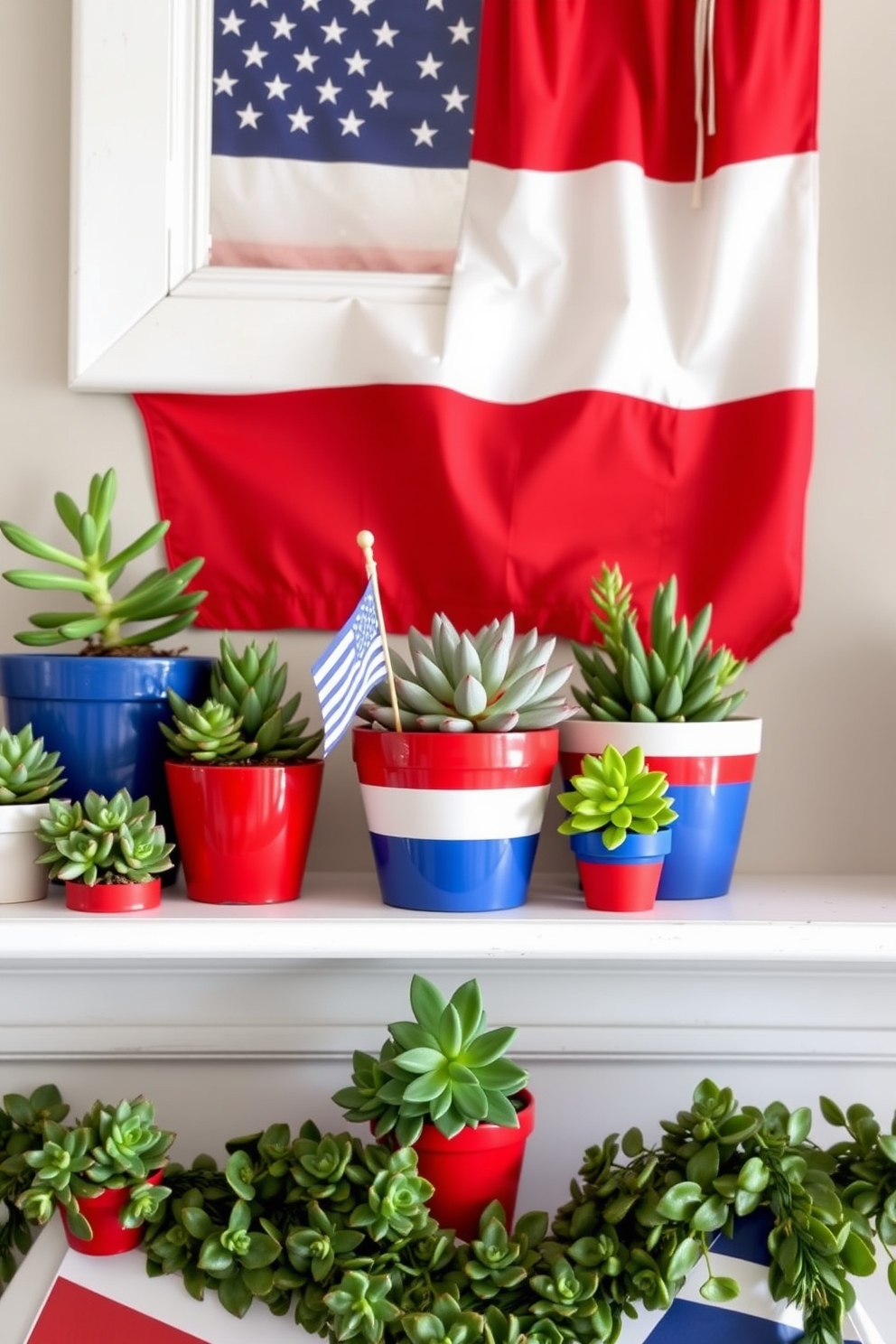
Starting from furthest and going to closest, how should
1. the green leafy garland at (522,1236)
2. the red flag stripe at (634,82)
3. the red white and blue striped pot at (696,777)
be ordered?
the red flag stripe at (634,82)
the red white and blue striped pot at (696,777)
the green leafy garland at (522,1236)

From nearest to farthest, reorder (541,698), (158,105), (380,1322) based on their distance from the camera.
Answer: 1. (380,1322)
2. (541,698)
3. (158,105)

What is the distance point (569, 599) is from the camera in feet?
3.05

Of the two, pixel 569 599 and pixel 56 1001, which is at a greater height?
pixel 569 599

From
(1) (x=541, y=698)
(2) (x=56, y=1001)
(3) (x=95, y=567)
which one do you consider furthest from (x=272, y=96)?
(2) (x=56, y=1001)

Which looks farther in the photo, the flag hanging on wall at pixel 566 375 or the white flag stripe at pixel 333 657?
the flag hanging on wall at pixel 566 375

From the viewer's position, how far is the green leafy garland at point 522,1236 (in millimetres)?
679

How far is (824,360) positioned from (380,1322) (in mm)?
767

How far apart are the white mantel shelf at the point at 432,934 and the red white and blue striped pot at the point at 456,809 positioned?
0.06 feet

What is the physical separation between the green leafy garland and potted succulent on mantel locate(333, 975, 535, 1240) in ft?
0.07

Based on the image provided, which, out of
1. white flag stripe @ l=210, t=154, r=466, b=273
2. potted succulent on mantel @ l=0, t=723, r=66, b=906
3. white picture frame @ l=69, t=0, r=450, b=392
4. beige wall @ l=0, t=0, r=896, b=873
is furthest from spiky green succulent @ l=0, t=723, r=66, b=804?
white flag stripe @ l=210, t=154, r=466, b=273

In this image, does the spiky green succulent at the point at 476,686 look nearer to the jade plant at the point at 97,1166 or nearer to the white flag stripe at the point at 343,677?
the white flag stripe at the point at 343,677

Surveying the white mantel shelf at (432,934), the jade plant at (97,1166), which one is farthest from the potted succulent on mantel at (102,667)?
the jade plant at (97,1166)

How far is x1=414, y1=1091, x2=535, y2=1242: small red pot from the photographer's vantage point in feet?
2.36

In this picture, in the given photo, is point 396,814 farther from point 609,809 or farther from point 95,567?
point 95,567
